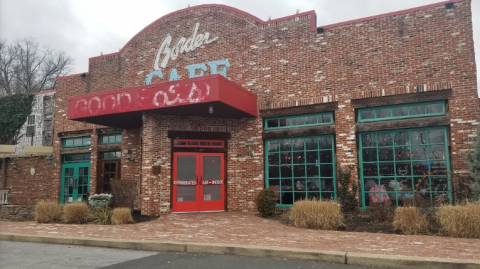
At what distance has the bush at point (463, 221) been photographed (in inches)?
289

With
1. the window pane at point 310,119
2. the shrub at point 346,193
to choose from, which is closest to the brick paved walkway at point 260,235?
the shrub at point 346,193

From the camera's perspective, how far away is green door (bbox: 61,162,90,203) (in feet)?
53.5

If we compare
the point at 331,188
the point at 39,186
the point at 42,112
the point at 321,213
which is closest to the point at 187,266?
the point at 321,213

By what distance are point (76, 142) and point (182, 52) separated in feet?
22.2

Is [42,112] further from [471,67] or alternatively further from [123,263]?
[471,67]

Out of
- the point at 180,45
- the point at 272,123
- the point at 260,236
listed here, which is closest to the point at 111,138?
the point at 180,45

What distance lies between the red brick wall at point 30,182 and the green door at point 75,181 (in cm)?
41

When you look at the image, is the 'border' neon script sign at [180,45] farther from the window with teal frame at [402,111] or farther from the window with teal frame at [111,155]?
the window with teal frame at [402,111]

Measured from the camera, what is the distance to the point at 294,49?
12.6 meters

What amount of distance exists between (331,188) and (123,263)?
7467 millimetres

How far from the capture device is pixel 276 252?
6.24 metres

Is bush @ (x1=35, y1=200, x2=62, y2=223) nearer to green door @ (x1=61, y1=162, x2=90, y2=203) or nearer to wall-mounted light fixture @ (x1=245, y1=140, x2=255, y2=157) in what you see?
green door @ (x1=61, y1=162, x2=90, y2=203)

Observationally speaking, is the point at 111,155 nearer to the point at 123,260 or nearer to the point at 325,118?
the point at 325,118

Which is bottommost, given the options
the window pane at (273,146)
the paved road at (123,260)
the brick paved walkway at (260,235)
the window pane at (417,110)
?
the paved road at (123,260)
